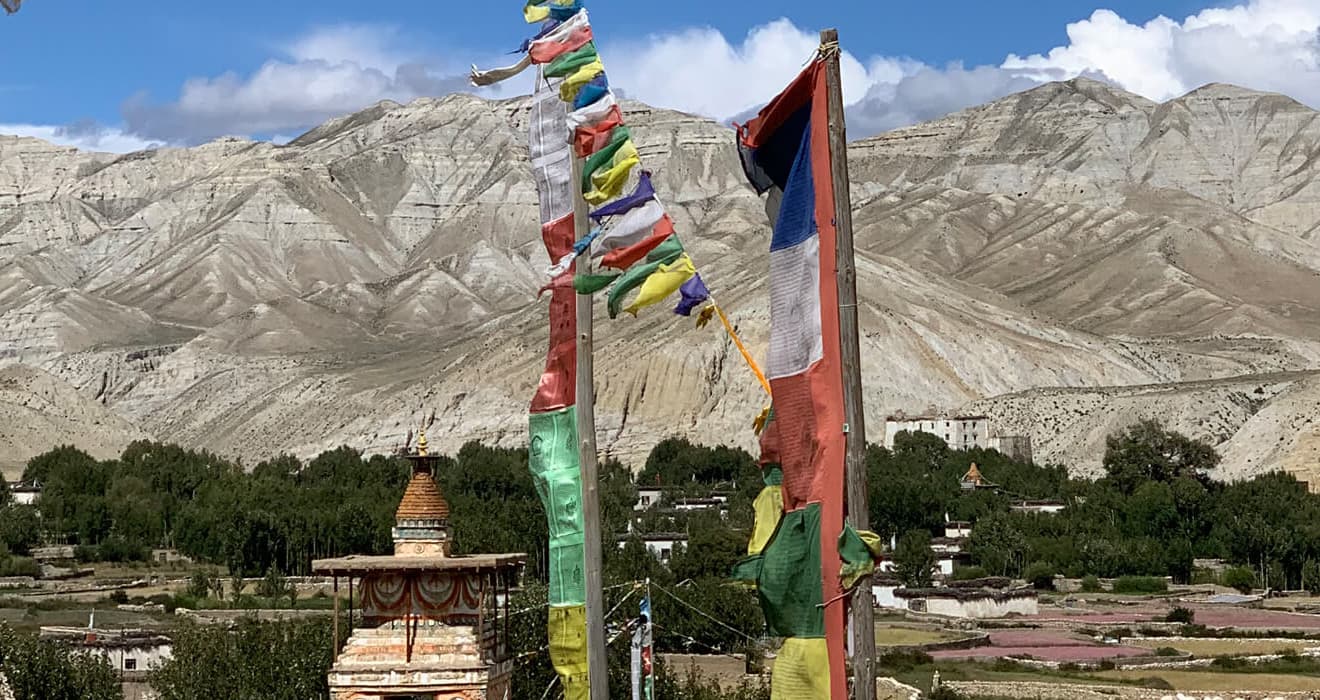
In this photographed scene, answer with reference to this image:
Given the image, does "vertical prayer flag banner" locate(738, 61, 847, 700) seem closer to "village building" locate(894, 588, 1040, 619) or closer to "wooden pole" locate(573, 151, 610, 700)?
Answer: "wooden pole" locate(573, 151, 610, 700)

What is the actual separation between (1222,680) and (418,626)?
38863 millimetres

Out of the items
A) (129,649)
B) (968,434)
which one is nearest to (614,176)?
(129,649)

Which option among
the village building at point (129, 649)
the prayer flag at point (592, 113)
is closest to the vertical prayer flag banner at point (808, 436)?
the prayer flag at point (592, 113)

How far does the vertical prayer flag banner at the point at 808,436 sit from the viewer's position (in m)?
12.6

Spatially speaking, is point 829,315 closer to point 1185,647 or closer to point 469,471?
point 1185,647

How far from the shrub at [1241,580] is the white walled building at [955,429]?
56.4 meters

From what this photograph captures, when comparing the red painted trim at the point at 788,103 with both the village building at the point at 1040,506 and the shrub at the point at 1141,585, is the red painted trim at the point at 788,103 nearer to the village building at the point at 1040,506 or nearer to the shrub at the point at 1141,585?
the shrub at the point at 1141,585

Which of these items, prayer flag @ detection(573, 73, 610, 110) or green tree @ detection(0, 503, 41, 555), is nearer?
prayer flag @ detection(573, 73, 610, 110)

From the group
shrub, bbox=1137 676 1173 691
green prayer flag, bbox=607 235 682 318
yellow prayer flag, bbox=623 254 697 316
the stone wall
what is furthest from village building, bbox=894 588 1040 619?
yellow prayer flag, bbox=623 254 697 316

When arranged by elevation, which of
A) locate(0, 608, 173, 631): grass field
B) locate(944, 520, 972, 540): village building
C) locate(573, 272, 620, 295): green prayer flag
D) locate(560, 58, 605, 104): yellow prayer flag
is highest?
locate(560, 58, 605, 104): yellow prayer flag

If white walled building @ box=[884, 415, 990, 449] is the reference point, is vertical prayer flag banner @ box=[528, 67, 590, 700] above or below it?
below

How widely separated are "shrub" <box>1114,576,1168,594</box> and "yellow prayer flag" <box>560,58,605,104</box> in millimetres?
80503

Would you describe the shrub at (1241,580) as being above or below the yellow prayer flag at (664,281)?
below

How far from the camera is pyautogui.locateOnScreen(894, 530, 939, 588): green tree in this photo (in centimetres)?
9262
